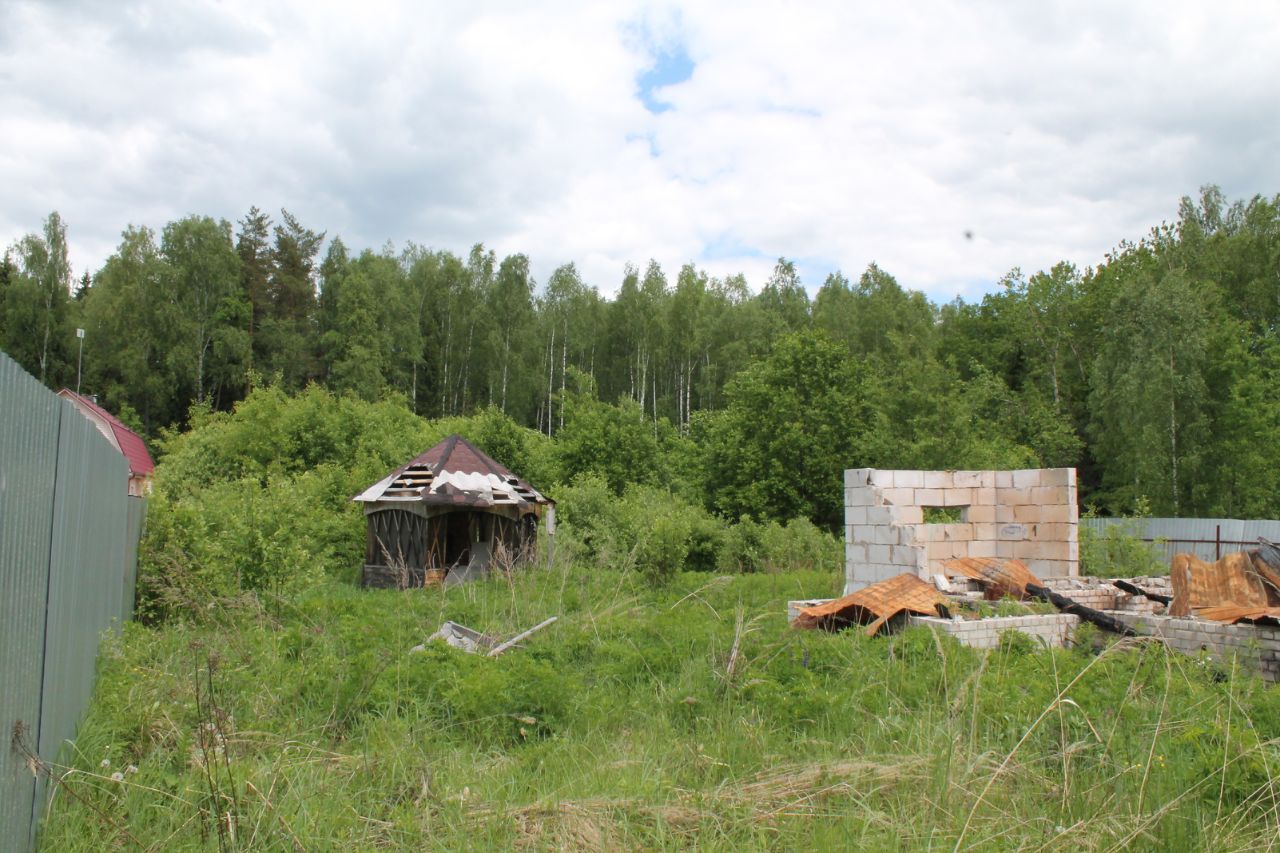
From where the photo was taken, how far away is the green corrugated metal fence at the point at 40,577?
3416mm

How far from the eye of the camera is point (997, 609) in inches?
428

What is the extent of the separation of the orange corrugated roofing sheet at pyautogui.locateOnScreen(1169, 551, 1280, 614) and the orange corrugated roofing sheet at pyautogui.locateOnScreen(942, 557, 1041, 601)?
5.74 feet

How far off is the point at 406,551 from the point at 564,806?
13.2 meters

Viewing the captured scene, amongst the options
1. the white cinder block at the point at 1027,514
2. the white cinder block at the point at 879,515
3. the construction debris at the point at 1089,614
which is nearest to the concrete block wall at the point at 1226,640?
the construction debris at the point at 1089,614

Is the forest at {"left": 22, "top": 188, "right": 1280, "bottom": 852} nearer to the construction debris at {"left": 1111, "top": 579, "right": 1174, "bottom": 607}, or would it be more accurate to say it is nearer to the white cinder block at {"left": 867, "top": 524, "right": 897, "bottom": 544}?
the white cinder block at {"left": 867, "top": 524, "right": 897, "bottom": 544}

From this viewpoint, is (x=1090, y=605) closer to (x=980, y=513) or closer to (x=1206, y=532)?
(x=980, y=513)

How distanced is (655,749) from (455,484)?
39.9 ft

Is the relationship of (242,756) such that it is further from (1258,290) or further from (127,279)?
(127,279)

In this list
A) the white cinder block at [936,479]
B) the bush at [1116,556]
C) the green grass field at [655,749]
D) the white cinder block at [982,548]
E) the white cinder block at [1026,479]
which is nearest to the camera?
the green grass field at [655,749]

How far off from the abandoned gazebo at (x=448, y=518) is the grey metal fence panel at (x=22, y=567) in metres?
12.3

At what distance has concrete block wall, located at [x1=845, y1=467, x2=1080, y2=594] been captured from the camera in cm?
1282

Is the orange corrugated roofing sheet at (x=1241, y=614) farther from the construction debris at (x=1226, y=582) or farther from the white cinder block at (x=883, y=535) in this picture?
the white cinder block at (x=883, y=535)

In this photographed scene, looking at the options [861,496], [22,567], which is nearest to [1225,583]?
[861,496]

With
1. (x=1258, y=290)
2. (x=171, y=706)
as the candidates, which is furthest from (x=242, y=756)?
(x=1258, y=290)
